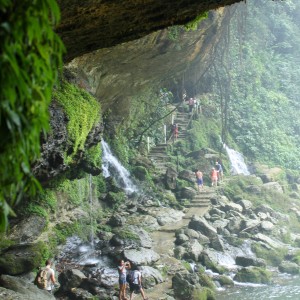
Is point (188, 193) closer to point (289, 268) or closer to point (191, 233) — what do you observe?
point (191, 233)

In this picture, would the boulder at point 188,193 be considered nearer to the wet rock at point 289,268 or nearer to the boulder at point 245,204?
the boulder at point 245,204

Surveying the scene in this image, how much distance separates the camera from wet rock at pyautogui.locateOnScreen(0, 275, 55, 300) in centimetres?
880

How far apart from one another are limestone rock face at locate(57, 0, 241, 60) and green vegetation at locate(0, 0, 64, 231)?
2.04 meters

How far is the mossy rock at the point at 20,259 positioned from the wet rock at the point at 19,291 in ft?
3.31

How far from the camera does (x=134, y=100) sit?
72.0 ft

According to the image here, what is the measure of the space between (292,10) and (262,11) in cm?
363

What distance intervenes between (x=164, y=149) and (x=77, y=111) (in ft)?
A: 53.9

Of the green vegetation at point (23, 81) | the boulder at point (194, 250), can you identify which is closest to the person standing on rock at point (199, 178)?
the boulder at point (194, 250)

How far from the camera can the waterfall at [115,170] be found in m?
21.4

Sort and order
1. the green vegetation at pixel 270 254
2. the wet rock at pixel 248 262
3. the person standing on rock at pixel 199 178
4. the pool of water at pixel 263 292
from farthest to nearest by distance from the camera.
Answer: the person standing on rock at pixel 199 178
the green vegetation at pixel 270 254
the wet rock at pixel 248 262
the pool of water at pixel 263 292

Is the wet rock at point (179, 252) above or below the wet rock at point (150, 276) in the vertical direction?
above

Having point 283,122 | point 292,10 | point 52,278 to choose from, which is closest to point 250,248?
point 52,278

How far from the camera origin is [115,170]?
21906mm

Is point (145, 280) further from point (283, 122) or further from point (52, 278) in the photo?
point (283, 122)
